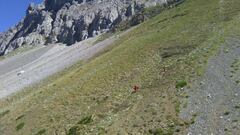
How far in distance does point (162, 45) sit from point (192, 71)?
21.9 metres

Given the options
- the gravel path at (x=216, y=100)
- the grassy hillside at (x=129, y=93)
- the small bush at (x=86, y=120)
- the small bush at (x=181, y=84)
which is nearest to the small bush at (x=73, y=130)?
the grassy hillside at (x=129, y=93)

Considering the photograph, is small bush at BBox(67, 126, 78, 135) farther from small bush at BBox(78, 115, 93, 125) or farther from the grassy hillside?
small bush at BBox(78, 115, 93, 125)

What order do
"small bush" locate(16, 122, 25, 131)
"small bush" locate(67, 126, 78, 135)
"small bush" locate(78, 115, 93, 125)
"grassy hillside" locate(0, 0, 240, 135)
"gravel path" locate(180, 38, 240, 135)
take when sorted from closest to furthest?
"gravel path" locate(180, 38, 240, 135) → "grassy hillside" locate(0, 0, 240, 135) → "small bush" locate(67, 126, 78, 135) → "small bush" locate(78, 115, 93, 125) → "small bush" locate(16, 122, 25, 131)

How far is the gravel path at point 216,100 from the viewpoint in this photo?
108 feet

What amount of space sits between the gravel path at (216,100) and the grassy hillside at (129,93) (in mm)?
1060

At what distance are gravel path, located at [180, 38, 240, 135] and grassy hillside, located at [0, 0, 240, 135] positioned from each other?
1060mm

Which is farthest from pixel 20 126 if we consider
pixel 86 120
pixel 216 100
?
pixel 216 100

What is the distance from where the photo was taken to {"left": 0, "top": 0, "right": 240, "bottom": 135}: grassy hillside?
38.5 metres

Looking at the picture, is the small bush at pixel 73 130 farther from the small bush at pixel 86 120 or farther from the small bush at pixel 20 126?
the small bush at pixel 20 126

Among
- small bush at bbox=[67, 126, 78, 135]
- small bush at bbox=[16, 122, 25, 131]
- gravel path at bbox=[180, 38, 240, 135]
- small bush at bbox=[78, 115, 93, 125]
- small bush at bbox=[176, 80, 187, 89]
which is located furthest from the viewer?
small bush at bbox=[16, 122, 25, 131]

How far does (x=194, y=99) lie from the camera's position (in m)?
39.1

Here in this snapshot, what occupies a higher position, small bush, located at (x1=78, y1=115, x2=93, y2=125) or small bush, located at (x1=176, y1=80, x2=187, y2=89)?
small bush, located at (x1=78, y1=115, x2=93, y2=125)

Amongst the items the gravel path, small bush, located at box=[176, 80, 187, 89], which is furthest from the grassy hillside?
the gravel path

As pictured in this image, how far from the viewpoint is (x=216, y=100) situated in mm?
37844
